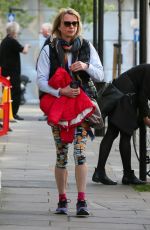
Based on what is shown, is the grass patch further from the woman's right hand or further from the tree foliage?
the tree foliage

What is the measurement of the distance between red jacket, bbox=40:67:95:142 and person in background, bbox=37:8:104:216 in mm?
50

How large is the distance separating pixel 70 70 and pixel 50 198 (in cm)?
177

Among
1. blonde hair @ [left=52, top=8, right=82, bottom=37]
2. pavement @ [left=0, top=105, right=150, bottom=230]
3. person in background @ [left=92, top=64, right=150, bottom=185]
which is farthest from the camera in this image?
person in background @ [left=92, top=64, right=150, bottom=185]

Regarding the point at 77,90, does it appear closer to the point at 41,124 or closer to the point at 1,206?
the point at 1,206

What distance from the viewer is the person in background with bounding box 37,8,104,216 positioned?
8.31m

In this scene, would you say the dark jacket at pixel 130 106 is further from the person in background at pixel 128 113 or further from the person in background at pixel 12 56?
the person in background at pixel 12 56

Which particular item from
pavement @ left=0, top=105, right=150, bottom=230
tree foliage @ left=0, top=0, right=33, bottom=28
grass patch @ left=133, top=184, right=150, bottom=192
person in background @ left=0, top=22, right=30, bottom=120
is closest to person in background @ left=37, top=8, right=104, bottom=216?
pavement @ left=0, top=105, right=150, bottom=230

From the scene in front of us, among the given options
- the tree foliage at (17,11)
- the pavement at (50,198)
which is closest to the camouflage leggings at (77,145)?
the pavement at (50,198)

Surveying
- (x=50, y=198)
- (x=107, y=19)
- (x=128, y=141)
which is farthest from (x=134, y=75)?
(x=107, y=19)

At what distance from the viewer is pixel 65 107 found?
8.32 m

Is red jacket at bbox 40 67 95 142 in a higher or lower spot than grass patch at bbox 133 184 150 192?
higher

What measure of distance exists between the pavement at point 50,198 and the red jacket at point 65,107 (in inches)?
33.7

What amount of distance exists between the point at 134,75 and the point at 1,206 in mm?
2813

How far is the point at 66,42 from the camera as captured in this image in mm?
8453
